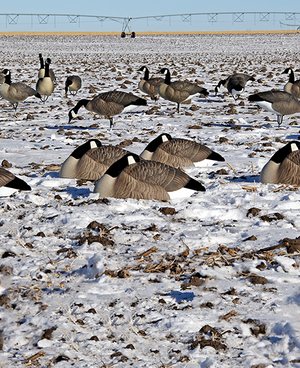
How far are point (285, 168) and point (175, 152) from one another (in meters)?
1.76

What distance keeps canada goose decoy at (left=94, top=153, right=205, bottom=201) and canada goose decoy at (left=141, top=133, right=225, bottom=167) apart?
1.17 meters

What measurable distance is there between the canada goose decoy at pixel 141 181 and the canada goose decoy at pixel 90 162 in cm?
70

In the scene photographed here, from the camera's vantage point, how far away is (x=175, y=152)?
7.04 meters

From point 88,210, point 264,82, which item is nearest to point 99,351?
point 88,210

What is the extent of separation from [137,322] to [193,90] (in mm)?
10268

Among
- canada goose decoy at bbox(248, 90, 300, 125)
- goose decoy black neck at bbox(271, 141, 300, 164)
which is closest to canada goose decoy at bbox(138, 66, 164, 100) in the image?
canada goose decoy at bbox(248, 90, 300, 125)

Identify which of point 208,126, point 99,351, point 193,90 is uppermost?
point 193,90

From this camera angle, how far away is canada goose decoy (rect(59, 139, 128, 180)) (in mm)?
6473

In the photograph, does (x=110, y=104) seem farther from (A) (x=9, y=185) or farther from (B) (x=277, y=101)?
(A) (x=9, y=185)

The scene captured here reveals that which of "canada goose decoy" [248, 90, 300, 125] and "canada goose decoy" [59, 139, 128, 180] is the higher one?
"canada goose decoy" [248, 90, 300, 125]

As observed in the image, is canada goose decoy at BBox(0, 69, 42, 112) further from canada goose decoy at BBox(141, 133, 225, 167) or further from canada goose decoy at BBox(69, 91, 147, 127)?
canada goose decoy at BBox(141, 133, 225, 167)

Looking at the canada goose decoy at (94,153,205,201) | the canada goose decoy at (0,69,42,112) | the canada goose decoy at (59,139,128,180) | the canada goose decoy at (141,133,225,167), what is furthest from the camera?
the canada goose decoy at (0,69,42,112)

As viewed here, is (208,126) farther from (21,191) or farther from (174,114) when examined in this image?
(21,191)

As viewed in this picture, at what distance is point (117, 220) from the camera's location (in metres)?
5.03
